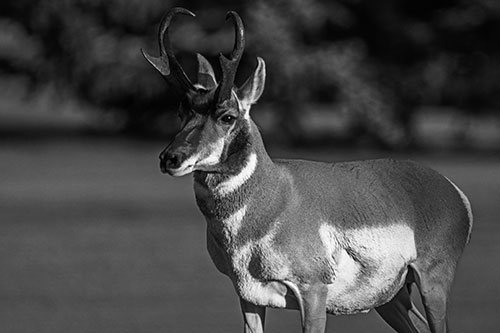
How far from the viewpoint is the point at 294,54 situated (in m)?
29.5

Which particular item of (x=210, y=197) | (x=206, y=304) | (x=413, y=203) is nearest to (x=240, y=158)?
(x=210, y=197)

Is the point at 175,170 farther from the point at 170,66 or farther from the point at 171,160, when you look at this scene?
the point at 170,66

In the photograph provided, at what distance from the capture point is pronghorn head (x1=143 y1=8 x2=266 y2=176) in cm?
451

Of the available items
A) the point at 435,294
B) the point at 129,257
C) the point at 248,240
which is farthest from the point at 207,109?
the point at 129,257

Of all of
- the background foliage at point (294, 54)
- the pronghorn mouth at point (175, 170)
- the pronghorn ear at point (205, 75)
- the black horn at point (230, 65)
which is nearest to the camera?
the pronghorn mouth at point (175, 170)

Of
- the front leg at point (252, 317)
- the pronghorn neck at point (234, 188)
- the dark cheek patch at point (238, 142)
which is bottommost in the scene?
the front leg at point (252, 317)

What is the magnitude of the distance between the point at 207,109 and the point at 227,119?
9 centimetres

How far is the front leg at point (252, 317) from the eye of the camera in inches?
194

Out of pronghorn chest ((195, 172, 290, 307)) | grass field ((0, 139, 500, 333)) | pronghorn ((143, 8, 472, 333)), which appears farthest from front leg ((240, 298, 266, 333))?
grass field ((0, 139, 500, 333))

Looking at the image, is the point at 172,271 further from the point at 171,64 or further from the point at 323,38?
the point at 323,38

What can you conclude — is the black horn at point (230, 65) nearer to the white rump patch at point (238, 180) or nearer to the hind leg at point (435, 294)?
the white rump patch at point (238, 180)

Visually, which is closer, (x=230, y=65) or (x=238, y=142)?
(x=230, y=65)

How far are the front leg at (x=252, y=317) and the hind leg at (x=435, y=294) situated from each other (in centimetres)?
71

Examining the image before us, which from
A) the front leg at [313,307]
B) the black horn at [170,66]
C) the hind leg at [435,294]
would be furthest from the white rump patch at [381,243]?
the black horn at [170,66]
